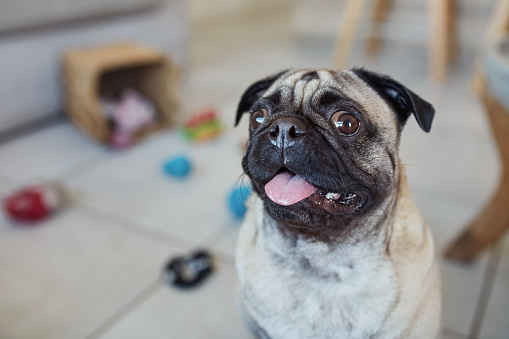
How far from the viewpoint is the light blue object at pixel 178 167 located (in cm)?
183

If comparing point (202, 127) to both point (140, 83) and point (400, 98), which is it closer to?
point (140, 83)

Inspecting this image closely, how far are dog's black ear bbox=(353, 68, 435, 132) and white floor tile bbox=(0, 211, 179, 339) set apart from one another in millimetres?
770

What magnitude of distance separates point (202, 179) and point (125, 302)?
664 millimetres

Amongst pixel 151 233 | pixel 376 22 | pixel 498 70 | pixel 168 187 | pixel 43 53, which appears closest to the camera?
pixel 498 70

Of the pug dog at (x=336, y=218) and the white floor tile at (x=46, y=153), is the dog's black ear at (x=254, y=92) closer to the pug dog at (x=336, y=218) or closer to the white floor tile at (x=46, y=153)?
the pug dog at (x=336, y=218)

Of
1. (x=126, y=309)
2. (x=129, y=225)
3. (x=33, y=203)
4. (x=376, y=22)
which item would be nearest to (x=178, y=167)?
(x=129, y=225)

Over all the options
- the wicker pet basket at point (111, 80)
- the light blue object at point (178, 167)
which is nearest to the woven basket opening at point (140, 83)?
the wicker pet basket at point (111, 80)

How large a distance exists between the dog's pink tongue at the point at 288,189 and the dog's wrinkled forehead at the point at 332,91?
0.38 ft

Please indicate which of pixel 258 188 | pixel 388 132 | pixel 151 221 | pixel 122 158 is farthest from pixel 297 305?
pixel 122 158

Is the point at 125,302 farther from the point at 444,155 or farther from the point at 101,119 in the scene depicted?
the point at 444,155

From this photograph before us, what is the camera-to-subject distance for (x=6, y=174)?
181cm

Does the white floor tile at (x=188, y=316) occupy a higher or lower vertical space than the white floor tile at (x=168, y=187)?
higher

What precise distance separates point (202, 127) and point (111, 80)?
538mm

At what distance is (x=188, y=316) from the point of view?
1225 millimetres
